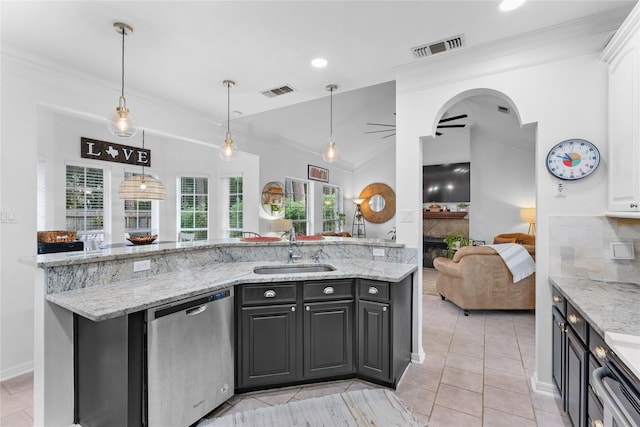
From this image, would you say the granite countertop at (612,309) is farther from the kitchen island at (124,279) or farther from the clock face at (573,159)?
the kitchen island at (124,279)

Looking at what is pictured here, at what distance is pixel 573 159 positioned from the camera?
2215 mm

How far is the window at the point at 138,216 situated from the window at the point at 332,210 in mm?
3890

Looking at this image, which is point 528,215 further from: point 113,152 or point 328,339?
point 113,152

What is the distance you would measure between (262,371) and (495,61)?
10.2ft

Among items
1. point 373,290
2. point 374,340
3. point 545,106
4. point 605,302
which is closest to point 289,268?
point 373,290

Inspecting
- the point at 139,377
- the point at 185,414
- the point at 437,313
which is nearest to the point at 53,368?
the point at 139,377

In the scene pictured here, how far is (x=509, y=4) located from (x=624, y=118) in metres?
1.02

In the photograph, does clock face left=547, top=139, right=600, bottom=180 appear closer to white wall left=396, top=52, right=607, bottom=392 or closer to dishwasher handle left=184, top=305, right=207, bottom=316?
white wall left=396, top=52, right=607, bottom=392

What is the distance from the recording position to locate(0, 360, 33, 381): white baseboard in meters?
2.58

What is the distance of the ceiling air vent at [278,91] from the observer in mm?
3455

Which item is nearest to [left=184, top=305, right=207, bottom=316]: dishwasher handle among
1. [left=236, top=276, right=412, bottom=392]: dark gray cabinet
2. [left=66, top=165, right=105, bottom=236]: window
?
[left=236, top=276, right=412, bottom=392]: dark gray cabinet

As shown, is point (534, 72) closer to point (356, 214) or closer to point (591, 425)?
point (591, 425)

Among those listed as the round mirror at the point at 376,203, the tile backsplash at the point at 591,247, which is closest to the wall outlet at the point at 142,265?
the tile backsplash at the point at 591,247

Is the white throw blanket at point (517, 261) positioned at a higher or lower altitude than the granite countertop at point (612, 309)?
lower
